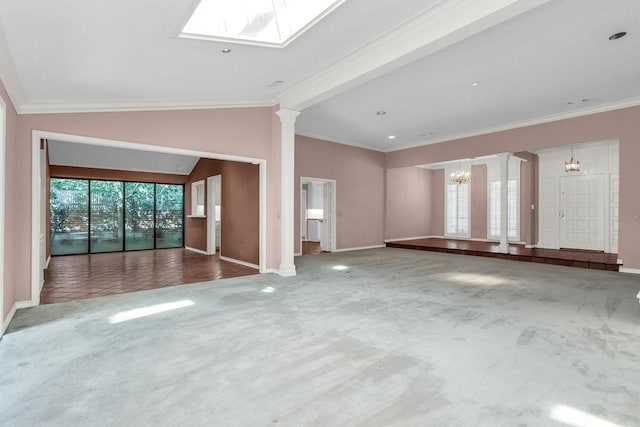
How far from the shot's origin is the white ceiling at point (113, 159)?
793cm

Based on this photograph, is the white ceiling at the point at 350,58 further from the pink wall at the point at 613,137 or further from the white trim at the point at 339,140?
the white trim at the point at 339,140

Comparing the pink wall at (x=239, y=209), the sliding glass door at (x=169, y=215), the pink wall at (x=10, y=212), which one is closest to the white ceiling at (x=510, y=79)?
the pink wall at (x=239, y=209)

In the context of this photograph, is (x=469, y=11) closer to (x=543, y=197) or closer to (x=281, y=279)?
(x=281, y=279)

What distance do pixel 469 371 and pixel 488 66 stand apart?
4.11 meters

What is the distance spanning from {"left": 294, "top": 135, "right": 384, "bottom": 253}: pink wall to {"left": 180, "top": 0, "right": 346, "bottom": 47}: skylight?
4.84 m

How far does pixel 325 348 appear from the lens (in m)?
2.77

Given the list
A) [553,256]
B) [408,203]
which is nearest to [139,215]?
[408,203]

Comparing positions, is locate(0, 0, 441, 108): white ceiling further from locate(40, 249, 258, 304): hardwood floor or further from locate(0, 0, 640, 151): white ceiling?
locate(40, 249, 258, 304): hardwood floor

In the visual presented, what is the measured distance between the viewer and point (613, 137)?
20.8ft

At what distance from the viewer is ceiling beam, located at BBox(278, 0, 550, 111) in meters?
2.98

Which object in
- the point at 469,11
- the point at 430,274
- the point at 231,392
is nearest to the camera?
the point at 231,392

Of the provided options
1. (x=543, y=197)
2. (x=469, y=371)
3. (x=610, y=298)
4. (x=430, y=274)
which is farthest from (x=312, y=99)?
(x=543, y=197)

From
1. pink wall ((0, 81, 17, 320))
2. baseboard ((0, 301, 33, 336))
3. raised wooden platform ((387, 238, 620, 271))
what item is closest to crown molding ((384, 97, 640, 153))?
raised wooden platform ((387, 238, 620, 271))

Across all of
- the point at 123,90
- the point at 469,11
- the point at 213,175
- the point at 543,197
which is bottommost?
the point at 543,197
